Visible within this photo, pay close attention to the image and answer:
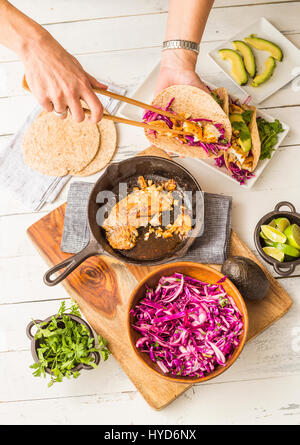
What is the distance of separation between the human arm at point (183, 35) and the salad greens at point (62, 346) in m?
1.39

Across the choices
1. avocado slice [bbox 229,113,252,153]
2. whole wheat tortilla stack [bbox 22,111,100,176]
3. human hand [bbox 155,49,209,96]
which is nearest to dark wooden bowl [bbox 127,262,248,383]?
avocado slice [bbox 229,113,252,153]

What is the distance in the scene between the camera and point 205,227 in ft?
7.03

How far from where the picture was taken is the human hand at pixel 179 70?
2.18 metres

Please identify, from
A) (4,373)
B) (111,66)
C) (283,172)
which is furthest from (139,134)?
(4,373)

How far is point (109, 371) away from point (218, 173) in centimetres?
126

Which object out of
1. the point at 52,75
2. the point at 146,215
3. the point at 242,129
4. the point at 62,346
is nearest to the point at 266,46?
the point at 242,129

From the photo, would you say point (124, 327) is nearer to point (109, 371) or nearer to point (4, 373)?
point (109, 371)

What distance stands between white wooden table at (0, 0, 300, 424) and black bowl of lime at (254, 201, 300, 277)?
181 millimetres

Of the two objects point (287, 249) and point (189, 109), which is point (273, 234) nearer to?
point (287, 249)

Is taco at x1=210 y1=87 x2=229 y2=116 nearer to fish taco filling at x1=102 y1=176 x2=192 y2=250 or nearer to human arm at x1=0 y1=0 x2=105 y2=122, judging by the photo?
fish taco filling at x1=102 y1=176 x2=192 y2=250

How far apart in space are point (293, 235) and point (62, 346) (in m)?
1.25

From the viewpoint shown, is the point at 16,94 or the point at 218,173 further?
the point at 16,94

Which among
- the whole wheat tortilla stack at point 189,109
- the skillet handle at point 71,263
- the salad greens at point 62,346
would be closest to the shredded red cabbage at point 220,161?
the whole wheat tortilla stack at point 189,109

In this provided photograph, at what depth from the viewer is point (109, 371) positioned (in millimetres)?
2207
